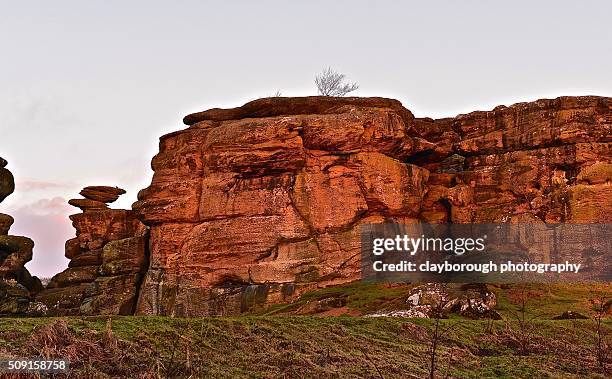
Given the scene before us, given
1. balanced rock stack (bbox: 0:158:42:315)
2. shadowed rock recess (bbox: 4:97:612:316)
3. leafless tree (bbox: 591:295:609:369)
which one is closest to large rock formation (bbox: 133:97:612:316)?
shadowed rock recess (bbox: 4:97:612:316)

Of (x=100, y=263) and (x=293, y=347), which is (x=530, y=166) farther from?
(x=100, y=263)

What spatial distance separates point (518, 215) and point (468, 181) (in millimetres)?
3924

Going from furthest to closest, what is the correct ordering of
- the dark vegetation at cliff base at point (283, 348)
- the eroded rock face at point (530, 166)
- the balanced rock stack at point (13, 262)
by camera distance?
the balanced rock stack at point (13, 262) < the eroded rock face at point (530, 166) < the dark vegetation at cliff base at point (283, 348)

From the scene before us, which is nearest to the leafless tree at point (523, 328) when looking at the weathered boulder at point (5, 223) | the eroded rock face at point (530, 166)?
the eroded rock face at point (530, 166)

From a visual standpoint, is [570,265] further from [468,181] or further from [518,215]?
[468,181]

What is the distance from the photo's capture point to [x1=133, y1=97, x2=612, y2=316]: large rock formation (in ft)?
122

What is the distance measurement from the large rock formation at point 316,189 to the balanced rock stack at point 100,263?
5.74ft

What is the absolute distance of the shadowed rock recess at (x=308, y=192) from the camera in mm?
37219

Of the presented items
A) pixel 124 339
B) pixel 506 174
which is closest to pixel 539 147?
pixel 506 174

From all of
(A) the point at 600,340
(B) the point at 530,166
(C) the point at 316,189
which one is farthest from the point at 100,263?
(A) the point at 600,340

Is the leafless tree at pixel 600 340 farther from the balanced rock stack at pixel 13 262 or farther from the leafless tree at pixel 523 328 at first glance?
the balanced rock stack at pixel 13 262

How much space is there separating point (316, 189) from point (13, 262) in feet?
63.1

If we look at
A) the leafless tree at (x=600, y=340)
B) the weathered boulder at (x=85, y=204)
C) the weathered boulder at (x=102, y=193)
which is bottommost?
the leafless tree at (x=600, y=340)

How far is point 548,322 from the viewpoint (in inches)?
1064
